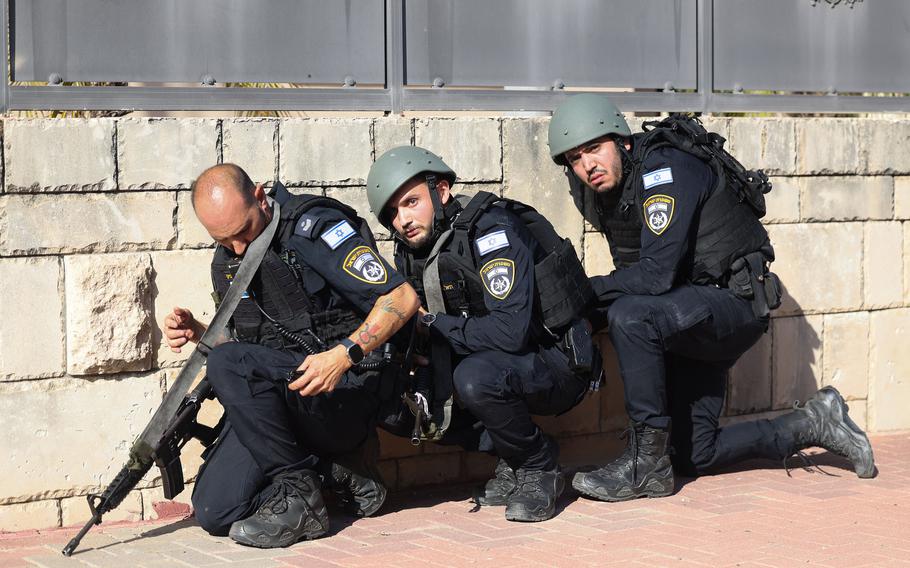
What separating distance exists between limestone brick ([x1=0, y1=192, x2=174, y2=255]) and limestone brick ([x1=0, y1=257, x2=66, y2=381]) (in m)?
0.08

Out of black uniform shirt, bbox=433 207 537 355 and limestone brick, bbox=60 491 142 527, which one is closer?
black uniform shirt, bbox=433 207 537 355

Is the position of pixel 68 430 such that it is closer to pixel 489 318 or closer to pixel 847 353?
pixel 489 318

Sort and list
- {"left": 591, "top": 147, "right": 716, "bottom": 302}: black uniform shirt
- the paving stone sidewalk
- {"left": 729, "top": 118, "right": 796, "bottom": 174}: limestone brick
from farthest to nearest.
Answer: {"left": 729, "top": 118, "right": 796, "bottom": 174}: limestone brick < {"left": 591, "top": 147, "right": 716, "bottom": 302}: black uniform shirt < the paving stone sidewalk

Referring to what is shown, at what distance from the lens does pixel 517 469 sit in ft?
17.3

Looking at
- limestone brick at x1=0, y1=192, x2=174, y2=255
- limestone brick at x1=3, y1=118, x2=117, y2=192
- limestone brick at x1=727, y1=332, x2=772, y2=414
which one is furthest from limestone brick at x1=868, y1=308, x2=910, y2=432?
limestone brick at x1=3, y1=118, x2=117, y2=192

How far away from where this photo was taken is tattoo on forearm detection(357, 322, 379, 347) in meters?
4.68

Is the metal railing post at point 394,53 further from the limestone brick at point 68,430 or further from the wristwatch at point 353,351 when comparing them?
the limestone brick at point 68,430

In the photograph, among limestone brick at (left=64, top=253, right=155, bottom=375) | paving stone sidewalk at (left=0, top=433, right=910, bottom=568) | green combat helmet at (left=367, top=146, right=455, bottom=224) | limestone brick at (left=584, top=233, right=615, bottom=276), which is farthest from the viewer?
limestone brick at (left=584, top=233, right=615, bottom=276)

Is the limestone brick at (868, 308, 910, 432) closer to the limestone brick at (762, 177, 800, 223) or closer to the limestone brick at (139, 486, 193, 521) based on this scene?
the limestone brick at (762, 177, 800, 223)

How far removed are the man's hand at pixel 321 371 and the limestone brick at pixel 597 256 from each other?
199 cm

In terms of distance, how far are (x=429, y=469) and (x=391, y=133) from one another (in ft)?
5.45

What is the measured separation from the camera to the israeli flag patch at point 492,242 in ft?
16.7

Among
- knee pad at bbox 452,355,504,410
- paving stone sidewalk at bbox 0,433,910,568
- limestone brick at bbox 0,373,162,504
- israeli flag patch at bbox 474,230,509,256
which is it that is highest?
israeli flag patch at bbox 474,230,509,256

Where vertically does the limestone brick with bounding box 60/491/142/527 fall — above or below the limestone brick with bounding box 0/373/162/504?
below
